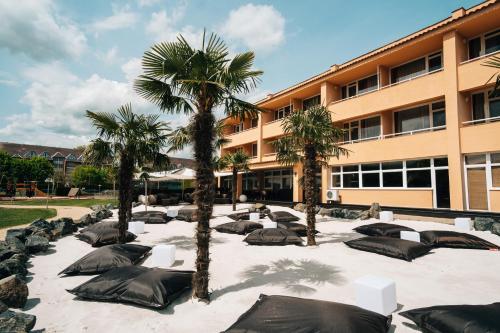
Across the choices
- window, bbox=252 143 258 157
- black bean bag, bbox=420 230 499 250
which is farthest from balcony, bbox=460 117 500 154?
window, bbox=252 143 258 157

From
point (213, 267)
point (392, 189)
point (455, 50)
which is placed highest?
point (455, 50)

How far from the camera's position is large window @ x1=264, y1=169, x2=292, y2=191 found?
28.6m

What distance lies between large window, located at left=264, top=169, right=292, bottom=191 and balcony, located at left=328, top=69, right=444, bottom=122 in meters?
8.67

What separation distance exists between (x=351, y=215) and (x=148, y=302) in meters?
15.2

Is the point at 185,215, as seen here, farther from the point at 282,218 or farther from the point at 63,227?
the point at 63,227

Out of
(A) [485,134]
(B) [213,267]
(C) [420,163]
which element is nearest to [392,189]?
(C) [420,163]

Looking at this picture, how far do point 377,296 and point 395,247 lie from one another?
4.74 m

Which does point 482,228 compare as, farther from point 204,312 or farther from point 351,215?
point 204,312

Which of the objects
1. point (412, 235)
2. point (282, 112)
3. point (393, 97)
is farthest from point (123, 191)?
point (282, 112)

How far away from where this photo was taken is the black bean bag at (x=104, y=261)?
7.58m

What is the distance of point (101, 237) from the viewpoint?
37.1ft

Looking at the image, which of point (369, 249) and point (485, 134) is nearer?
point (369, 249)

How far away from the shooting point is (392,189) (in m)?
18.3

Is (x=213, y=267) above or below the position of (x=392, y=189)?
below
